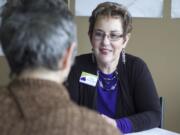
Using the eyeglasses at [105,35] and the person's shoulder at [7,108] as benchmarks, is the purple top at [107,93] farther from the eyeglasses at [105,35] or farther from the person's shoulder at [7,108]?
the person's shoulder at [7,108]

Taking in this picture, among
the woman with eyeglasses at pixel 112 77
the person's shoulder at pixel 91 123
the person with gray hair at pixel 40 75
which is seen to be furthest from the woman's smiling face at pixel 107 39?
the person's shoulder at pixel 91 123

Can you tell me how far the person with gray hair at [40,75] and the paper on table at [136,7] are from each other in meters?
2.07

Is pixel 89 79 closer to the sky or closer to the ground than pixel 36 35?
closer to the ground

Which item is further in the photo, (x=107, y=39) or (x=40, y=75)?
(x=107, y=39)

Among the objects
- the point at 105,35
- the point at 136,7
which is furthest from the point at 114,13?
the point at 136,7

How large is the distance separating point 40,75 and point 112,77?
1.26 metres

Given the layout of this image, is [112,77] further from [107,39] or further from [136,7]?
[136,7]

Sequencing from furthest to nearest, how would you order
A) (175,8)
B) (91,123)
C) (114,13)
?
(175,8) → (114,13) → (91,123)

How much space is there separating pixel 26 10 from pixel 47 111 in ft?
0.94

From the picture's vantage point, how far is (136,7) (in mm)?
3051

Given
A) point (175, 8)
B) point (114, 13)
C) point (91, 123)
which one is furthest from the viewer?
point (175, 8)

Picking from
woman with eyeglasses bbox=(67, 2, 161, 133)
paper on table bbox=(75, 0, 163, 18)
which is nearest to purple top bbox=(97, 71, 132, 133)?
woman with eyeglasses bbox=(67, 2, 161, 133)

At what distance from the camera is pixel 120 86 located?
215 cm

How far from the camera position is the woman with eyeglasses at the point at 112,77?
6.84 feet
